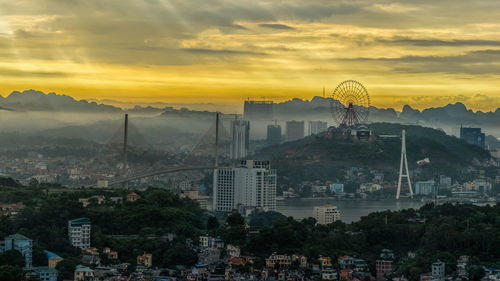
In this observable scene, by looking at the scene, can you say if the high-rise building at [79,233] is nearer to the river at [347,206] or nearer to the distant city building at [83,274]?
the distant city building at [83,274]

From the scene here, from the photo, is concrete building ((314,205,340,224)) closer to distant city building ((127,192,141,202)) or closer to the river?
the river

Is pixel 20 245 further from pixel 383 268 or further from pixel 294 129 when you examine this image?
pixel 294 129

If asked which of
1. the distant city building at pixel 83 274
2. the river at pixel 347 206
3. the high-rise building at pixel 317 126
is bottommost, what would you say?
the river at pixel 347 206

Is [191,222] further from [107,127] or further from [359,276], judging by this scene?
[107,127]

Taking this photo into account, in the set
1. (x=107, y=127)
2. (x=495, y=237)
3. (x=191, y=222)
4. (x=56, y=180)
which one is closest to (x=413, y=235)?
(x=495, y=237)

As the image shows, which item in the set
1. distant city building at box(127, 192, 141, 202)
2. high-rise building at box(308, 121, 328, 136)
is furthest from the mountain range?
distant city building at box(127, 192, 141, 202)

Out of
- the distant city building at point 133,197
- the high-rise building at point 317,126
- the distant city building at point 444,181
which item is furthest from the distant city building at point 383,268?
the high-rise building at point 317,126
